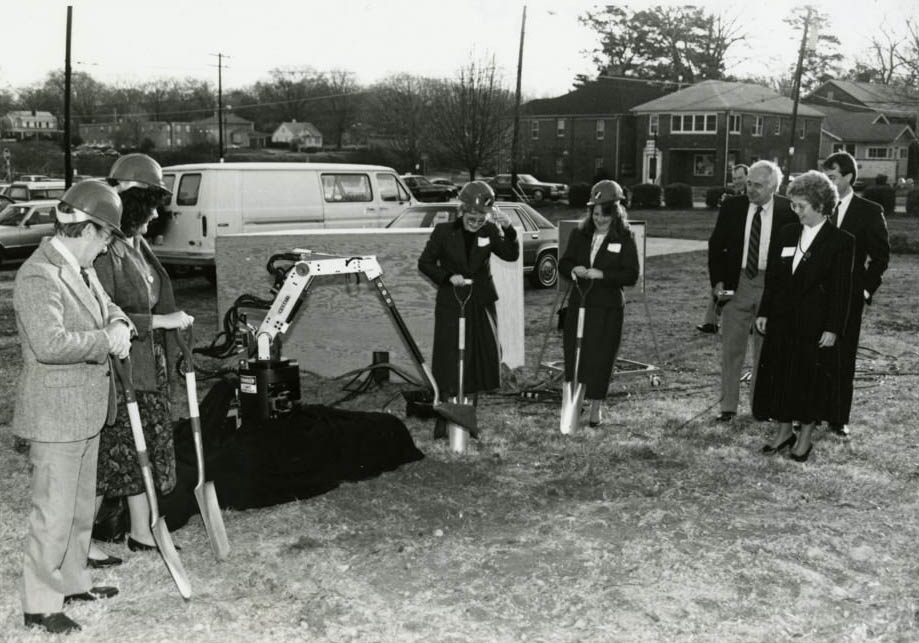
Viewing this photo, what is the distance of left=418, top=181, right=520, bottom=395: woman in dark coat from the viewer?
6.74m

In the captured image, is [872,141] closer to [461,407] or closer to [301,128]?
[301,128]

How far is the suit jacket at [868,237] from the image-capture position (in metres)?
6.96

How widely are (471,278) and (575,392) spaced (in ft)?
3.92

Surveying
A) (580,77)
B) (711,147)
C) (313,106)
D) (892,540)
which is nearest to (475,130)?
(711,147)

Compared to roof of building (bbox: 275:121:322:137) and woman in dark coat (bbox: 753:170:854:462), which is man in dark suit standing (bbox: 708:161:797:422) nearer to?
woman in dark coat (bbox: 753:170:854:462)

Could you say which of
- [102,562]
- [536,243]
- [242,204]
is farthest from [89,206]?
[536,243]

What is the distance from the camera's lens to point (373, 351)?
9.33 meters

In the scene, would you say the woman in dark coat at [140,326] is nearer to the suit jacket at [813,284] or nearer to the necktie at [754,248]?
the suit jacket at [813,284]

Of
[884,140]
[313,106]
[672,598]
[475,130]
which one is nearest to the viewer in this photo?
[672,598]

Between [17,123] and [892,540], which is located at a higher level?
[17,123]

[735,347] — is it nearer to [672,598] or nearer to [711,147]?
[672,598]

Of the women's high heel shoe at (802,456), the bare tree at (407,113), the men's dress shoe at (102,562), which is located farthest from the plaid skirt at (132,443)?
the bare tree at (407,113)

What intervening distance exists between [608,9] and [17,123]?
4955 centimetres

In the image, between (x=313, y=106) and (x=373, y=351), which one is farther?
(x=313, y=106)
